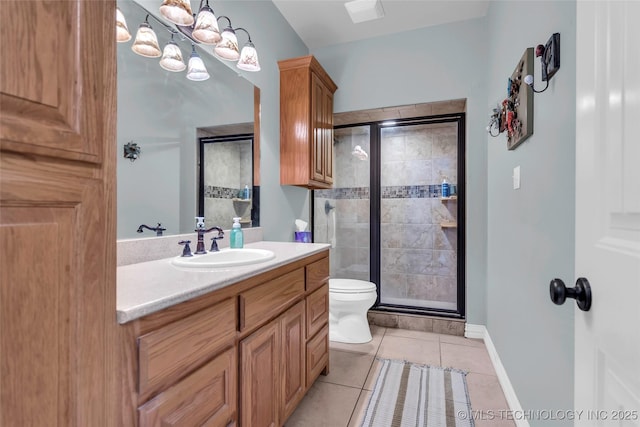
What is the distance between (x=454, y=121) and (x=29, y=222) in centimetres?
318

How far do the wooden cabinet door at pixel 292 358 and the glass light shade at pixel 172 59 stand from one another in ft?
4.34

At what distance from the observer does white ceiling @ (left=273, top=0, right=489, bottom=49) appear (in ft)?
7.81

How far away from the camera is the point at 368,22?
8.52ft

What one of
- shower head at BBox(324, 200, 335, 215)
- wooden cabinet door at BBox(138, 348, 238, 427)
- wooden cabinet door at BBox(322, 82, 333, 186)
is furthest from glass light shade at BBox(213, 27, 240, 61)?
shower head at BBox(324, 200, 335, 215)

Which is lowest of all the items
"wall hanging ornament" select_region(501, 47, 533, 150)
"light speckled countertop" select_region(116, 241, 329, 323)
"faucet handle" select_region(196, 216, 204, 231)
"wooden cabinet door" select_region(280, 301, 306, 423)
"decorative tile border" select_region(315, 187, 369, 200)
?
"wooden cabinet door" select_region(280, 301, 306, 423)

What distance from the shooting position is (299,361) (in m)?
1.57

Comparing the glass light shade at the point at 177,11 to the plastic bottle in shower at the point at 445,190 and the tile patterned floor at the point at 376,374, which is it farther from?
the plastic bottle in shower at the point at 445,190

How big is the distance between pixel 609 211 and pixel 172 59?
175 centimetres

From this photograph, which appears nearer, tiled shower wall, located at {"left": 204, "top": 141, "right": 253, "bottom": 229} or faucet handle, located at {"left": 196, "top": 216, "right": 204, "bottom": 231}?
faucet handle, located at {"left": 196, "top": 216, "right": 204, "bottom": 231}

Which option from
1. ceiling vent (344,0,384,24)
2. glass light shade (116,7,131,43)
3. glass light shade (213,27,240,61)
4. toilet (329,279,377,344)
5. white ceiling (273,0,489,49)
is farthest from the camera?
toilet (329,279,377,344)

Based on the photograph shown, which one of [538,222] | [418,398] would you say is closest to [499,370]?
[418,398]

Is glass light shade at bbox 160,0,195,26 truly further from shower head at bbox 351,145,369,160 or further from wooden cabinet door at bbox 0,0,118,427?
shower head at bbox 351,145,369,160

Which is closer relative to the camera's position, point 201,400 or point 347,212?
point 201,400

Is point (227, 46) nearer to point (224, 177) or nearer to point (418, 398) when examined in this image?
point (224, 177)
